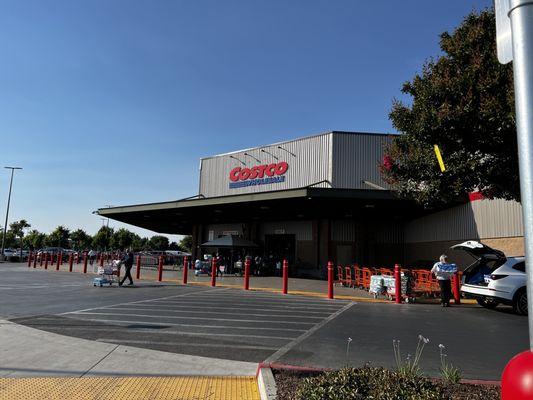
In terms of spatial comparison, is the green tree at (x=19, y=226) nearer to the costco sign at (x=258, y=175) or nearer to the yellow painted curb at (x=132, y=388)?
the costco sign at (x=258, y=175)

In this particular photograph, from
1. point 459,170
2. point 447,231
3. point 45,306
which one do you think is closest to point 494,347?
point 459,170

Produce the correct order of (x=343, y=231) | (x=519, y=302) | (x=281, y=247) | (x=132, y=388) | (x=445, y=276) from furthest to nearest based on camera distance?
1. (x=281, y=247)
2. (x=343, y=231)
3. (x=445, y=276)
4. (x=519, y=302)
5. (x=132, y=388)

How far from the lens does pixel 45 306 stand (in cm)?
1282

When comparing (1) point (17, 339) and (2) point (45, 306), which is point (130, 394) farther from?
(2) point (45, 306)

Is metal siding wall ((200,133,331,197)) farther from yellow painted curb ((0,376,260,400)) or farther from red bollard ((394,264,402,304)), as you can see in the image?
yellow painted curb ((0,376,260,400))

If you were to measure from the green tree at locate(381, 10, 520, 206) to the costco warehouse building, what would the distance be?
11.9 metres

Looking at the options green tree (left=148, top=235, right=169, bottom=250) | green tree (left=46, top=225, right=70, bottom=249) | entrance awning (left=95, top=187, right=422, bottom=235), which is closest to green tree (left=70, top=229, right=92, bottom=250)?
green tree (left=46, top=225, right=70, bottom=249)

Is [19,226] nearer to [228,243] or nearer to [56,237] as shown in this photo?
[56,237]

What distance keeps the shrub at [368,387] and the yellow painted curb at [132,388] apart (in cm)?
105

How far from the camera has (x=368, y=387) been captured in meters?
4.55

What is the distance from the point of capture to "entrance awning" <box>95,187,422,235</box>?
83.2 feet

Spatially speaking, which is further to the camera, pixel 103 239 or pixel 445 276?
pixel 103 239

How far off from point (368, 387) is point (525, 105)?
3343mm

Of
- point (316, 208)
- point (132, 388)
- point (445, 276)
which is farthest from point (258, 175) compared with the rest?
point (132, 388)
